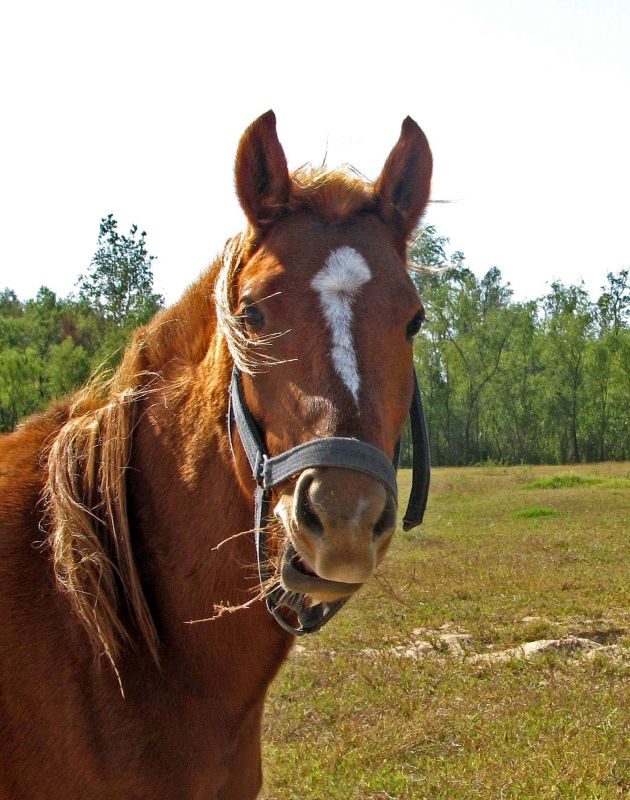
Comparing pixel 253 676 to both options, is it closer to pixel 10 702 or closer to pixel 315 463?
pixel 10 702

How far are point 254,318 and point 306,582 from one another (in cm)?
80

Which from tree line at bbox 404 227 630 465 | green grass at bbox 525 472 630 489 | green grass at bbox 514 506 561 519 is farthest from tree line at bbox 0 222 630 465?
green grass at bbox 514 506 561 519

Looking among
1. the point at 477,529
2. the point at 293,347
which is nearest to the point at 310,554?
the point at 293,347

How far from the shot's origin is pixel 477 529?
14.1 m

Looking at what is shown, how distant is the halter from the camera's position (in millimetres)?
1901

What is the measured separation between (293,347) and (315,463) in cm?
39

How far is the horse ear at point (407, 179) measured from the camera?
2596 millimetres

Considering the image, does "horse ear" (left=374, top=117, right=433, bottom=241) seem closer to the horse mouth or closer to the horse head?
the horse head

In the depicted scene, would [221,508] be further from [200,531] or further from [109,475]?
[109,475]

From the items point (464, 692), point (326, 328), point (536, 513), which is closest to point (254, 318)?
point (326, 328)

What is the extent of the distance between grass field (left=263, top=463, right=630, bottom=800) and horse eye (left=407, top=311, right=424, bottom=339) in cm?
77

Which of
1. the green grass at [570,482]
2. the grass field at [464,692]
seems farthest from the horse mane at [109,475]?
the green grass at [570,482]

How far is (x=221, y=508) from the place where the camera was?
7.88 feet

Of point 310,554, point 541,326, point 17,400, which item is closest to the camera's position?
point 310,554
